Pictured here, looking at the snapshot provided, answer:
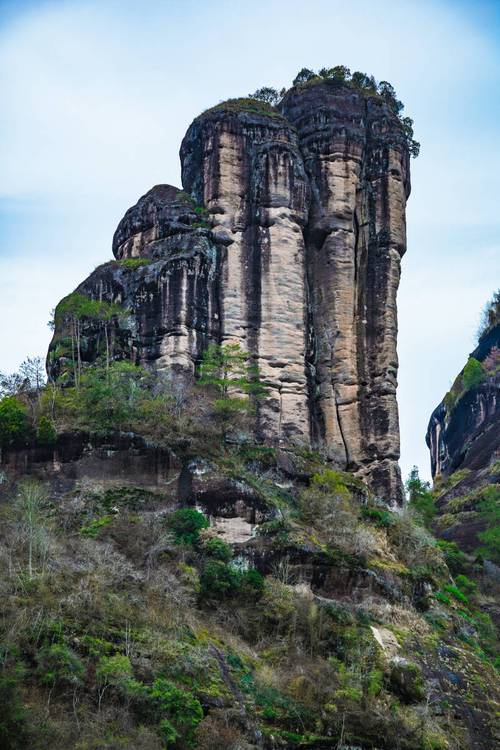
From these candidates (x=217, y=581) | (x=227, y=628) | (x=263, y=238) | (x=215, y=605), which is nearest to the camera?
(x=227, y=628)

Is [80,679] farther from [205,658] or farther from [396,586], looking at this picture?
[396,586]

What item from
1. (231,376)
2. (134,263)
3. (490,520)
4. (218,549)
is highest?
(134,263)

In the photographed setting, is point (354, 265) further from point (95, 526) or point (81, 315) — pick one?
point (95, 526)

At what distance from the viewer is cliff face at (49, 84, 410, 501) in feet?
196

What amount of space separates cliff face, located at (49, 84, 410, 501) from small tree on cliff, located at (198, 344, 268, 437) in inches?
32.6

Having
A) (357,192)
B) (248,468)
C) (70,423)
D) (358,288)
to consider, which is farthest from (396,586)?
(357,192)

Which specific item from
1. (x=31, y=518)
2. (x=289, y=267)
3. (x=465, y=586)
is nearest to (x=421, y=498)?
(x=465, y=586)

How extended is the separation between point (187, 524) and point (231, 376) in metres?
12.9

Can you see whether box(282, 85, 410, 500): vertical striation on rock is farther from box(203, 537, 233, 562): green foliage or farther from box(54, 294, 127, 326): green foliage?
box(203, 537, 233, 562): green foliage

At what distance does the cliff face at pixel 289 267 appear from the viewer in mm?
59719

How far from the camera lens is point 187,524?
47.6 metres

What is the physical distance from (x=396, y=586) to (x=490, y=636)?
7.74 metres

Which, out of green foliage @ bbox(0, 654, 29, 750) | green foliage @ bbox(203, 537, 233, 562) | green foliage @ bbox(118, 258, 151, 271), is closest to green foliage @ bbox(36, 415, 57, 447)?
green foliage @ bbox(203, 537, 233, 562)

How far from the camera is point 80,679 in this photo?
35625 mm
